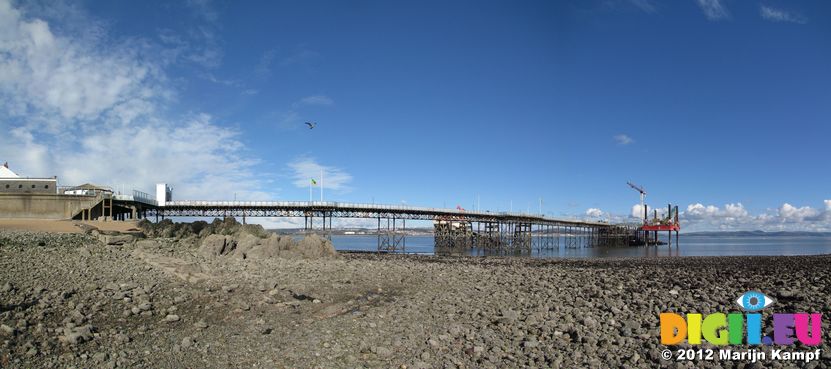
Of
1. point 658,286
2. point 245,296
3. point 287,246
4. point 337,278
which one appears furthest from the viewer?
point 287,246

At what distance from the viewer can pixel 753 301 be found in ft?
40.7

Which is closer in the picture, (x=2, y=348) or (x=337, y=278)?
(x=2, y=348)

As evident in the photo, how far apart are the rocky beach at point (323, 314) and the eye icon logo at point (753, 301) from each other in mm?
237

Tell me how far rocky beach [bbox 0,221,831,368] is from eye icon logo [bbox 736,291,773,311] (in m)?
0.24

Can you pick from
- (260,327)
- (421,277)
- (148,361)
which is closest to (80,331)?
(148,361)

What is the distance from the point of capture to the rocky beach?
8.98m

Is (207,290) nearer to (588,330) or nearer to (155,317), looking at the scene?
(155,317)

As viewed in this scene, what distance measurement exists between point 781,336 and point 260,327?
11.2 meters

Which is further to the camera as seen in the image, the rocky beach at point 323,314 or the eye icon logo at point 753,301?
the eye icon logo at point 753,301

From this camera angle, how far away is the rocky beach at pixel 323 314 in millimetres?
8984

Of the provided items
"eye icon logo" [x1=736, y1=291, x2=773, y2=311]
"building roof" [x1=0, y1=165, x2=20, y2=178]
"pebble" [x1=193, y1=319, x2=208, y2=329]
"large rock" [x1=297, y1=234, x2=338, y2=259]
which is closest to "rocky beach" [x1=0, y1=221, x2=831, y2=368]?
"pebble" [x1=193, y1=319, x2=208, y2=329]

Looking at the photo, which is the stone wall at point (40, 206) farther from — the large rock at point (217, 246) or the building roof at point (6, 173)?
→ the large rock at point (217, 246)

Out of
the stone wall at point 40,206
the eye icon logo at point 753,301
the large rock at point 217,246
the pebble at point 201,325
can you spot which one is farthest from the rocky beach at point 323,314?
the stone wall at point 40,206

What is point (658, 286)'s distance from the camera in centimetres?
1598
